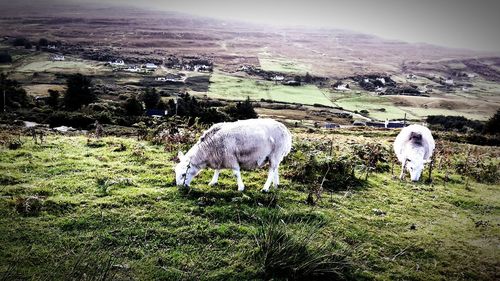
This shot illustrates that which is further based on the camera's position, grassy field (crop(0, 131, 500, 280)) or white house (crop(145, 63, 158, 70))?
white house (crop(145, 63, 158, 70))

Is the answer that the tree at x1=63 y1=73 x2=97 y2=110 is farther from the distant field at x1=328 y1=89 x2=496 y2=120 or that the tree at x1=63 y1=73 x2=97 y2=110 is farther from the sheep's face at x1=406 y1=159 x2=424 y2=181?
the distant field at x1=328 y1=89 x2=496 y2=120

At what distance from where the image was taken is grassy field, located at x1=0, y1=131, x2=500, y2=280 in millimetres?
7090

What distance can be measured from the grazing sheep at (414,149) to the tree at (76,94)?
5857cm

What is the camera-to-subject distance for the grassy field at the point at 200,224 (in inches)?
279

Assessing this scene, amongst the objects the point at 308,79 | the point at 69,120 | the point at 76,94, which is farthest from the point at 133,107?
the point at 308,79

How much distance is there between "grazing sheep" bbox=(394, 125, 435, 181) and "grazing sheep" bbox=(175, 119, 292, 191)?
7487mm

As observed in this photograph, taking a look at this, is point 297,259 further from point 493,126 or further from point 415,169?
point 493,126

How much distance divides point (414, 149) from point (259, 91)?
98.1 m

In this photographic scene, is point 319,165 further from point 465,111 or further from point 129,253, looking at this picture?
point 465,111

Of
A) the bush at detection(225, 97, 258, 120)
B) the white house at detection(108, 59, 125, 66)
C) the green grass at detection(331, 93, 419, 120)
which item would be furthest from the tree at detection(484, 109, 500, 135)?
the white house at detection(108, 59, 125, 66)

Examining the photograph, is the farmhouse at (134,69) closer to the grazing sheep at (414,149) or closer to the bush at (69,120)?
the bush at (69,120)

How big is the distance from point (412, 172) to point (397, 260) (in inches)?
328

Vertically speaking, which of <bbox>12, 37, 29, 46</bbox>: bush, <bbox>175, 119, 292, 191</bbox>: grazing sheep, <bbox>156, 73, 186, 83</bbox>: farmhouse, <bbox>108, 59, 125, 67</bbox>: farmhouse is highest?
<bbox>12, 37, 29, 46</bbox>: bush

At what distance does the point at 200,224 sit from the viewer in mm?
8727
